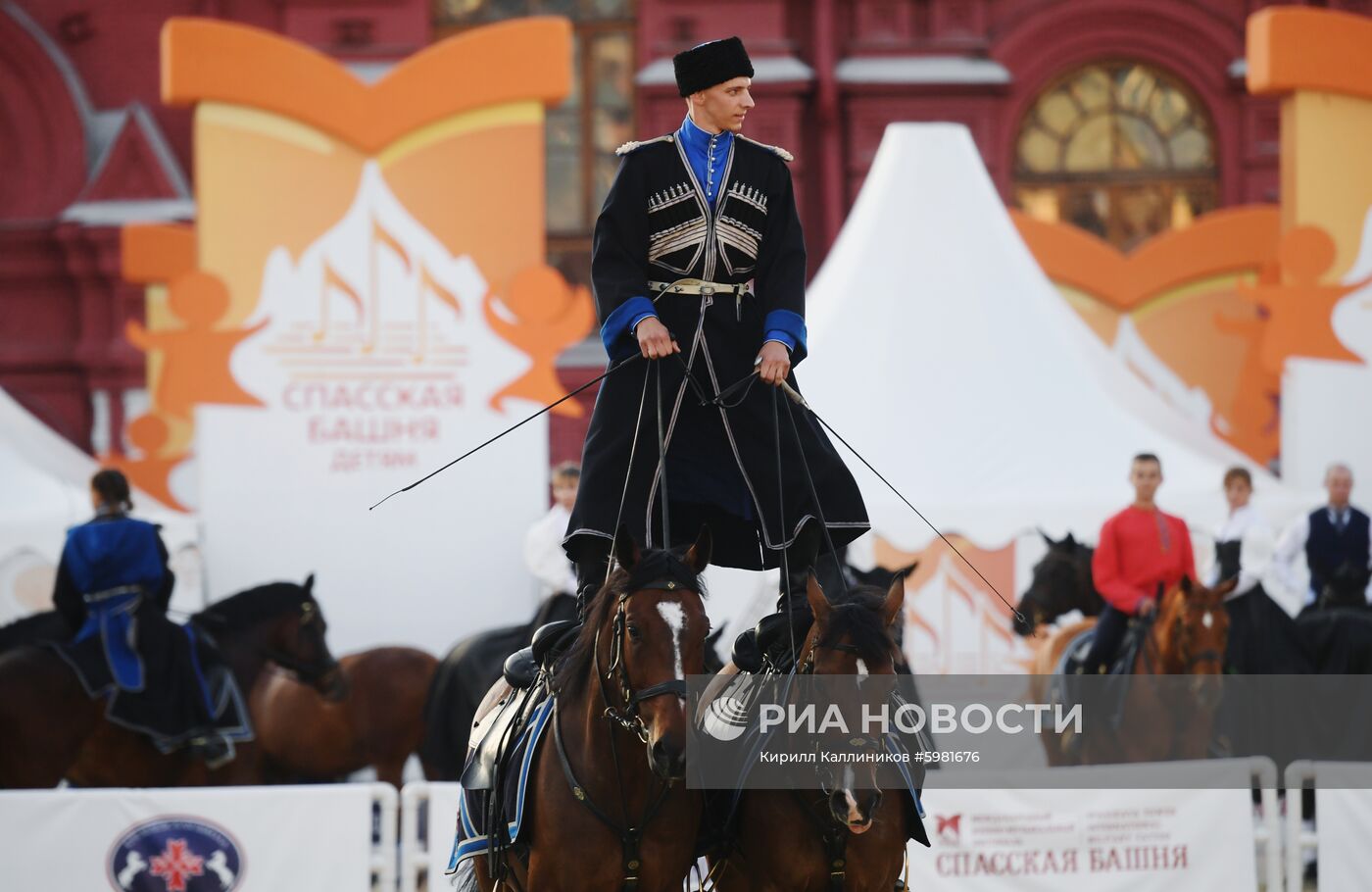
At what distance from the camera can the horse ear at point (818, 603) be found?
4.89 meters

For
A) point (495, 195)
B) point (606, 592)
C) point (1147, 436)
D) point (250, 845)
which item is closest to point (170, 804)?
point (250, 845)

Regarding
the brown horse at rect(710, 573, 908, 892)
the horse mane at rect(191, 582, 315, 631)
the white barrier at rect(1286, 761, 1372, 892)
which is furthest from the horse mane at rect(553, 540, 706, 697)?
the horse mane at rect(191, 582, 315, 631)

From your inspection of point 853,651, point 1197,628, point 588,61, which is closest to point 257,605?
point 1197,628

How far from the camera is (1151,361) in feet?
57.8

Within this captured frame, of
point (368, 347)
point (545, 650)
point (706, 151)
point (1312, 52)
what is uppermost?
point (1312, 52)

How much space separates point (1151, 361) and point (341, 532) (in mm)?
8233

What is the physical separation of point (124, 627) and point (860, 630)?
584cm

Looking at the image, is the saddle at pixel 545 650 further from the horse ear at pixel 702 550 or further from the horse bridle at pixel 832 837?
the horse bridle at pixel 832 837

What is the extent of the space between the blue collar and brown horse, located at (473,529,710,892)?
1.16m

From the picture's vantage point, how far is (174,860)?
846 cm

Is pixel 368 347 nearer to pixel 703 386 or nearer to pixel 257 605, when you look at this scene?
pixel 257 605

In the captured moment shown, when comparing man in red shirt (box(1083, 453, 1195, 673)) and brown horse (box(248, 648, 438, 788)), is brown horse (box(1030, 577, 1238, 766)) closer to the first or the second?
man in red shirt (box(1083, 453, 1195, 673))

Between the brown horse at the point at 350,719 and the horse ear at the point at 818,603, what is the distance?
652 cm

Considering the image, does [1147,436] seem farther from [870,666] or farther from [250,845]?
[870,666]
